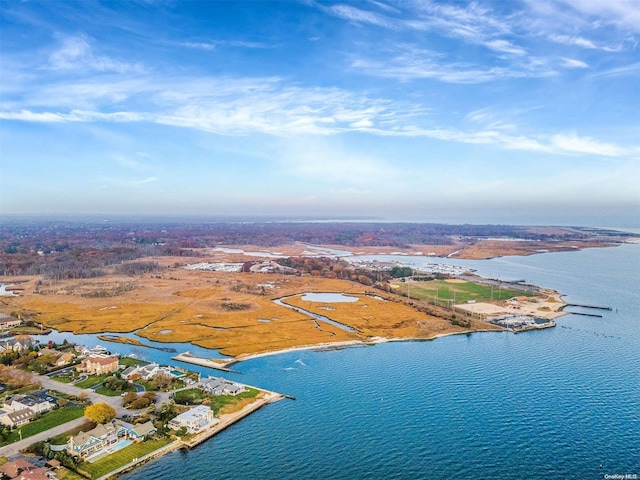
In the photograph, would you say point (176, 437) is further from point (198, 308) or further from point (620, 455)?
point (198, 308)

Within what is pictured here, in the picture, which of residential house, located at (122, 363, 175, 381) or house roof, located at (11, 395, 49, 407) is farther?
residential house, located at (122, 363, 175, 381)

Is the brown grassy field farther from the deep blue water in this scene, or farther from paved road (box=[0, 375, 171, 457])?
paved road (box=[0, 375, 171, 457])

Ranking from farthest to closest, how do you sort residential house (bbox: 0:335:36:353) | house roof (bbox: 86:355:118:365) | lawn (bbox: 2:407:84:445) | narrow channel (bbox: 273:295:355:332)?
narrow channel (bbox: 273:295:355:332), residential house (bbox: 0:335:36:353), house roof (bbox: 86:355:118:365), lawn (bbox: 2:407:84:445)

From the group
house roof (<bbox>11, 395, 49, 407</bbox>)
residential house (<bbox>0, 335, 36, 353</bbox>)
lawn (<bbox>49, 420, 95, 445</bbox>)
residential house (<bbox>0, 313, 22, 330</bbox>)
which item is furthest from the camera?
residential house (<bbox>0, 313, 22, 330</bbox>)

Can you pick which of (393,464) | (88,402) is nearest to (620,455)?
(393,464)

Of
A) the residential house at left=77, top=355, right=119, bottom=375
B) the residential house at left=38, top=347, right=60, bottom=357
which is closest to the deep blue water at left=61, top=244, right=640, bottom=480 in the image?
the residential house at left=77, top=355, right=119, bottom=375

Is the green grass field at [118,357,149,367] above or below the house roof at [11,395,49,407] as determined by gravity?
below

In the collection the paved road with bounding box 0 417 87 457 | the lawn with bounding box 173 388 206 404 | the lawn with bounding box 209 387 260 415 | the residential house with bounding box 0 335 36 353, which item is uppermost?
the residential house with bounding box 0 335 36 353
